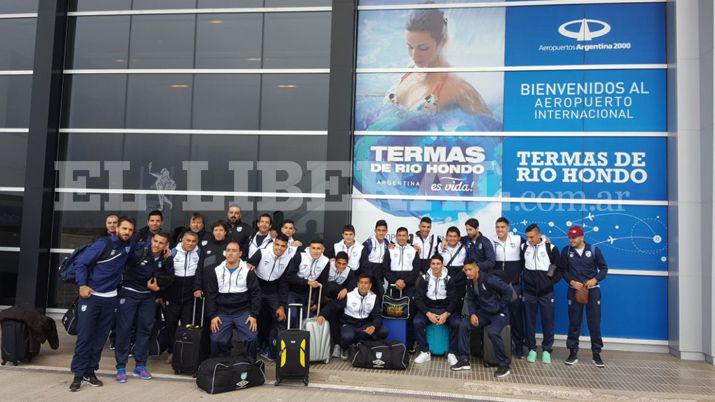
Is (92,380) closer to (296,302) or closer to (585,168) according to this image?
(296,302)

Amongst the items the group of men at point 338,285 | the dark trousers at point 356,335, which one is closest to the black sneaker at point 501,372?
the group of men at point 338,285

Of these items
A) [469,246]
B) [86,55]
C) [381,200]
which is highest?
[86,55]

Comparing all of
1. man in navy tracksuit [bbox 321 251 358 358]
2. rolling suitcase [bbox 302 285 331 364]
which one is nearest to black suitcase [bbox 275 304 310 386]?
rolling suitcase [bbox 302 285 331 364]

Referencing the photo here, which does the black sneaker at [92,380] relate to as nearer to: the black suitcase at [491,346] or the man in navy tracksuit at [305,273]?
the man in navy tracksuit at [305,273]

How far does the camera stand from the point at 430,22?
10047 millimetres

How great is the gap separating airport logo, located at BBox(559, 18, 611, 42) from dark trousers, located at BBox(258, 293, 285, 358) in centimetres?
681

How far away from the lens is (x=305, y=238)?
32.3 feet

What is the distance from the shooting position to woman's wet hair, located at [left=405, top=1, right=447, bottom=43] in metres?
10.0

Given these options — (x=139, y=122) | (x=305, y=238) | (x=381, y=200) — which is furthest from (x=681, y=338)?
(x=139, y=122)

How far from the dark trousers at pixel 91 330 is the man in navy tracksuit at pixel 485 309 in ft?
14.4

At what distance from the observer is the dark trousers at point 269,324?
7.61 m

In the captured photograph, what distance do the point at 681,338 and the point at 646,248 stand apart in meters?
1.49

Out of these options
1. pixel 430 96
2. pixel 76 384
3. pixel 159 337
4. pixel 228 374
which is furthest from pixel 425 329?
pixel 76 384

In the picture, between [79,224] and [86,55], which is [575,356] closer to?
[79,224]
